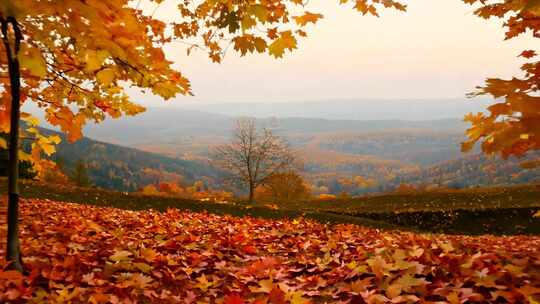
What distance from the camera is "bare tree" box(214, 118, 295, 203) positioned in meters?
43.6

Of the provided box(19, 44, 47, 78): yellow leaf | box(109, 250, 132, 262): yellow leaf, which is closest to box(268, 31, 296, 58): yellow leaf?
box(19, 44, 47, 78): yellow leaf

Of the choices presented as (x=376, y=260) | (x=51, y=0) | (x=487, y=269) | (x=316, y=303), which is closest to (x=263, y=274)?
(x=316, y=303)

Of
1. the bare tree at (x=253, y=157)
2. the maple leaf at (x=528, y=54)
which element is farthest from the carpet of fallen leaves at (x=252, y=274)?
the bare tree at (x=253, y=157)

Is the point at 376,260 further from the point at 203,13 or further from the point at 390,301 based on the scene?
the point at 203,13

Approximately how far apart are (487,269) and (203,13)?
6088 mm

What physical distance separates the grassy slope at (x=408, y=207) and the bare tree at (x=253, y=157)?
969cm

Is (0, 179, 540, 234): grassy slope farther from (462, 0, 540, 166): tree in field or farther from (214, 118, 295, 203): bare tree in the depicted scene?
(462, 0, 540, 166): tree in field

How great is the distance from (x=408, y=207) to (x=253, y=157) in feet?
58.6

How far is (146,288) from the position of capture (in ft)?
15.8

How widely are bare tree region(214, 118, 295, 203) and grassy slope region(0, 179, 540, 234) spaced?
969 centimetres


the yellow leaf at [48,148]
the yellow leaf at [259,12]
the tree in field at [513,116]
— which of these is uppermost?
the yellow leaf at [259,12]

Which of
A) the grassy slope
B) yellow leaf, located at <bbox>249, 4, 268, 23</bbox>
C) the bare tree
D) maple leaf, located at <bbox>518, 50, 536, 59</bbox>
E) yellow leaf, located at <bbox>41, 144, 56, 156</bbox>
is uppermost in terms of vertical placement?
maple leaf, located at <bbox>518, 50, 536, 59</bbox>

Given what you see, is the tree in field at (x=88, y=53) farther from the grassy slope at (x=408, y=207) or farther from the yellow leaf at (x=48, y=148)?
the grassy slope at (x=408, y=207)

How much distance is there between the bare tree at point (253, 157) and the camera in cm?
4356
